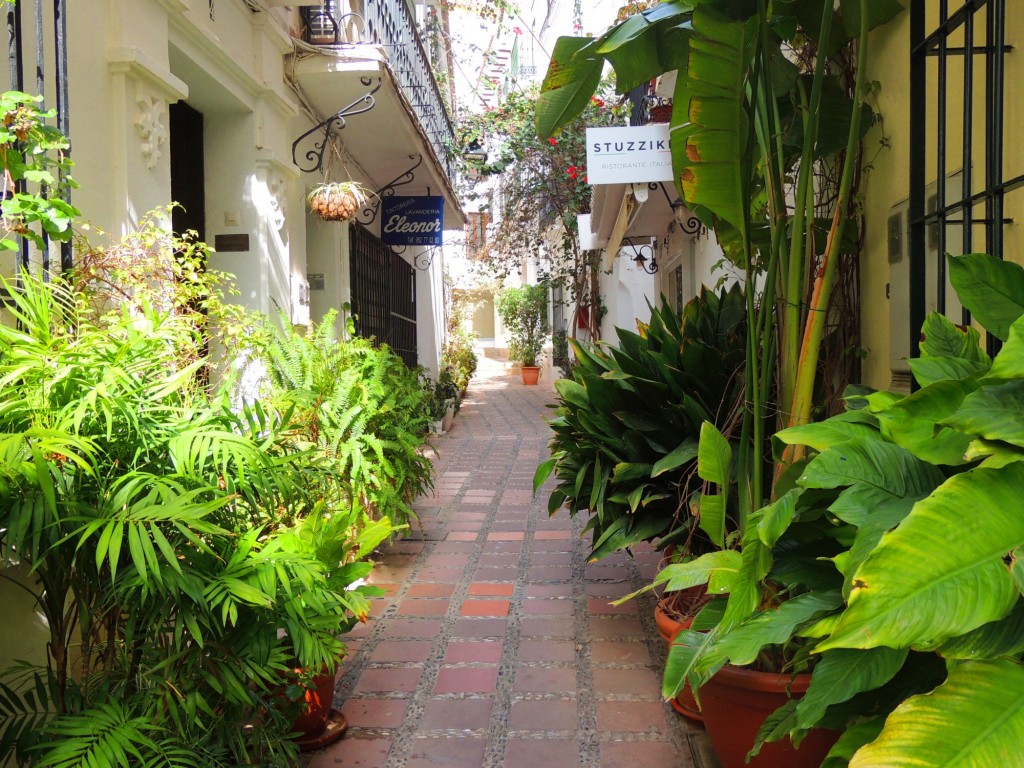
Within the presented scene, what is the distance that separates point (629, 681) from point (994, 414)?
8.04ft

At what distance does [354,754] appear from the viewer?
9.62 ft

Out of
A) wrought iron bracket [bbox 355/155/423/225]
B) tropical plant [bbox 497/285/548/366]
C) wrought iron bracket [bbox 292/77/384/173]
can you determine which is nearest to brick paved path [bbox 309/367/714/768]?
wrought iron bracket [bbox 292/77/384/173]

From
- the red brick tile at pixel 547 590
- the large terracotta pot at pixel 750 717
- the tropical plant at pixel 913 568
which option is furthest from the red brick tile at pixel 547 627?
the tropical plant at pixel 913 568

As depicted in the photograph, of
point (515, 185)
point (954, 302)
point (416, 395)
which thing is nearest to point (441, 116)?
point (515, 185)

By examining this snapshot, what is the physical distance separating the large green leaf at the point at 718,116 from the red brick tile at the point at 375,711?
7.29 feet

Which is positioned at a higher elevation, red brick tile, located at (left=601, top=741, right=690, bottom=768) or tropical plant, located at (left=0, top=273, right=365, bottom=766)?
tropical plant, located at (left=0, top=273, right=365, bottom=766)

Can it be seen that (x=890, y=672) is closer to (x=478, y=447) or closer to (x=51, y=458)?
(x=51, y=458)

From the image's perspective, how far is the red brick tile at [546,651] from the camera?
12.3 ft

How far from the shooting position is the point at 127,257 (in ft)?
10.9

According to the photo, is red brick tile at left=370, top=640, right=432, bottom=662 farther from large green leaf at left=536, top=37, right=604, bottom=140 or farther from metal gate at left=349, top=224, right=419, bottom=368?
metal gate at left=349, top=224, right=419, bottom=368

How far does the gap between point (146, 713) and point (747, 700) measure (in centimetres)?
165

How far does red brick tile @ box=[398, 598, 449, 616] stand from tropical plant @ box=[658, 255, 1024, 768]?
2.35 metres

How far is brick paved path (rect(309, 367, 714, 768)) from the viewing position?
2.96 meters

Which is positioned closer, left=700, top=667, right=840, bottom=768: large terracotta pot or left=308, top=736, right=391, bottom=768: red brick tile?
left=700, top=667, right=840, bottom=768: large terracotta pot
